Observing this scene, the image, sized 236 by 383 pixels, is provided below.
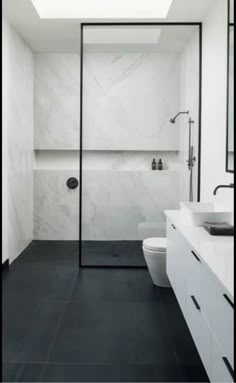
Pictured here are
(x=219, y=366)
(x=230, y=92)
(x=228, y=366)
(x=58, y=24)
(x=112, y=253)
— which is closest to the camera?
(x=228, y=366)

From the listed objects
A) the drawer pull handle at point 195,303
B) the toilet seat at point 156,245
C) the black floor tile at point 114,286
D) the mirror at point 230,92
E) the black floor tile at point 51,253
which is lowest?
the black floor tile at point 114,286

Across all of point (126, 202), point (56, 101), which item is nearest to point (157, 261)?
point (126, 202)

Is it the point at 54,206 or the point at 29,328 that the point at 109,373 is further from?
the point at 54,206

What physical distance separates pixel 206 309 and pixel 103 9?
332cm

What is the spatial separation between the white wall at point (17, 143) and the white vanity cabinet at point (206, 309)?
2.19 metres

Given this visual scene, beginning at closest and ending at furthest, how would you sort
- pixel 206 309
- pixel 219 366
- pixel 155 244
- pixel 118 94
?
1. pixel 219 366
2. pixel 206 309
3. pixel 155 244
4. pixel 118 94

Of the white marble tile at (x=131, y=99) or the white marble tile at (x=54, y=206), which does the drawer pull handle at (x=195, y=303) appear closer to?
the white marble tile at (x=131, y=99)

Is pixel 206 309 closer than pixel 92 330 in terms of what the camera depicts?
Yes

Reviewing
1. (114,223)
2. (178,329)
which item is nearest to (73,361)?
(178,329)

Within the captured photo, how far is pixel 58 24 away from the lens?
13.1 feet

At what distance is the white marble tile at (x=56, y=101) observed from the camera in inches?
202

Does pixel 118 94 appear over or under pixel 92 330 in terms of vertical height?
over

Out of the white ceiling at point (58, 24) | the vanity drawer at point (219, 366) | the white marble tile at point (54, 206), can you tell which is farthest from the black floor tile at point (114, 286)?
the white ceiling at point (58, 24)

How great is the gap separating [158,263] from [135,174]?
1431 millimetres
